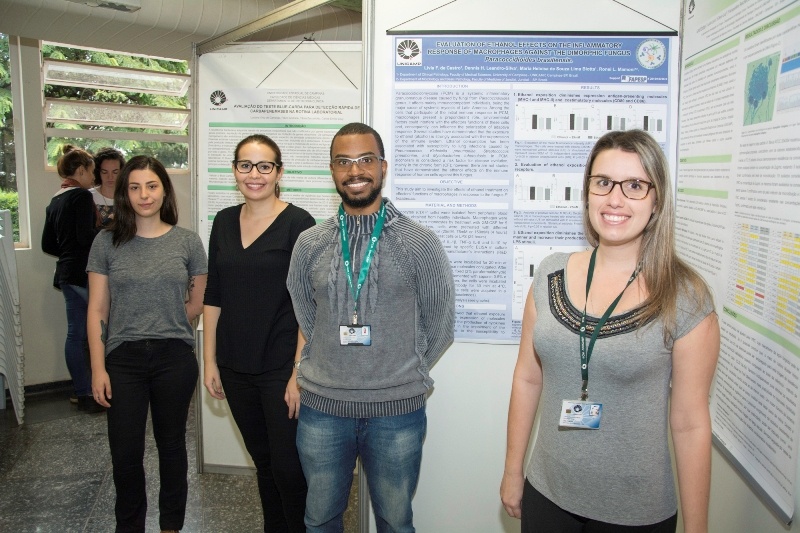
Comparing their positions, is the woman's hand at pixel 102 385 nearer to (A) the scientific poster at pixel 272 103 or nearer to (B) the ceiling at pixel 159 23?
(A) the scientific poster at pixel 272 103

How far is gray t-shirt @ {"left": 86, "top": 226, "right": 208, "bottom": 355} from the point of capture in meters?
2.37

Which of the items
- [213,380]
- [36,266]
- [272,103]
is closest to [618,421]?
[213,380]

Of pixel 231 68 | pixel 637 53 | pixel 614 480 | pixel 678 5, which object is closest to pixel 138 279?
pixel 231 68

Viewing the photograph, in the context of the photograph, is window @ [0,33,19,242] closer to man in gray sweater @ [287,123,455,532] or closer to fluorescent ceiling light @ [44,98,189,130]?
fluorescent ceiling light @ [44,98,189,130]

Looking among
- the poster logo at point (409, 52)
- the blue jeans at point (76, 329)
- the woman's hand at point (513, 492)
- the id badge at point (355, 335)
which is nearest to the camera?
the woman's hand at point (513, 492)

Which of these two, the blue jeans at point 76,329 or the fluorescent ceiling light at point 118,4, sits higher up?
the fluorescent ceiling light at point 118,4

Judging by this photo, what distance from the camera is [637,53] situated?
2176mm

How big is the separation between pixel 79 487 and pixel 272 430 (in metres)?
1.66

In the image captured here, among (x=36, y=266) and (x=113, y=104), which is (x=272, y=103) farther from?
(x=36, y=266)

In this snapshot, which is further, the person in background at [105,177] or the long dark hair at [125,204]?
the person in background at [105,177]

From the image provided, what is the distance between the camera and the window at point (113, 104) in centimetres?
477

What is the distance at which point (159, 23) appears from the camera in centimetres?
370

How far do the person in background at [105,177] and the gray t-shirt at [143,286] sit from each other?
7.12 feet

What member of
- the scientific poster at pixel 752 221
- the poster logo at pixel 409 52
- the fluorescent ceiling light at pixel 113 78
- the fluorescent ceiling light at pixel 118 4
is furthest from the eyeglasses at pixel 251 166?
the fluorescent ceiling light at pixel 113 78
